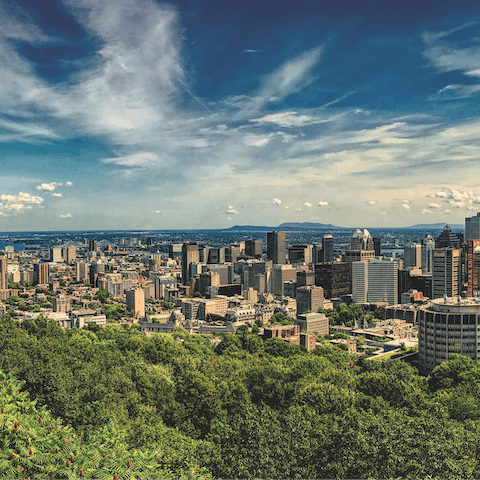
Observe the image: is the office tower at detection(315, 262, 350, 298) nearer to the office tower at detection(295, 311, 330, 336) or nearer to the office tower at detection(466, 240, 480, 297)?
the office tower at detection(466, 240, 480, 297)

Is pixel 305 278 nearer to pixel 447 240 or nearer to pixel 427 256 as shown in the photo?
pixel 447 240

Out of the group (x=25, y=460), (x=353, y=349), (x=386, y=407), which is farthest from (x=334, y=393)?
(x=353, y=349)

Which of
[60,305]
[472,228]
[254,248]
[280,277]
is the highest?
[472,228]

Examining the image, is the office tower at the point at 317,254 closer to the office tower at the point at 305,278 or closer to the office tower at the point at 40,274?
the office tower at the point at 305,278

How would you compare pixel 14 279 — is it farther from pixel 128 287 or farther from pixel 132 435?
pixel 132 435

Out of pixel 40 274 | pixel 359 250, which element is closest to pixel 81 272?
pixel 40 274

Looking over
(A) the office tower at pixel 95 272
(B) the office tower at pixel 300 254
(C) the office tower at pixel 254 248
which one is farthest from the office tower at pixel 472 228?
(A) the office tower at pixel 95 272
